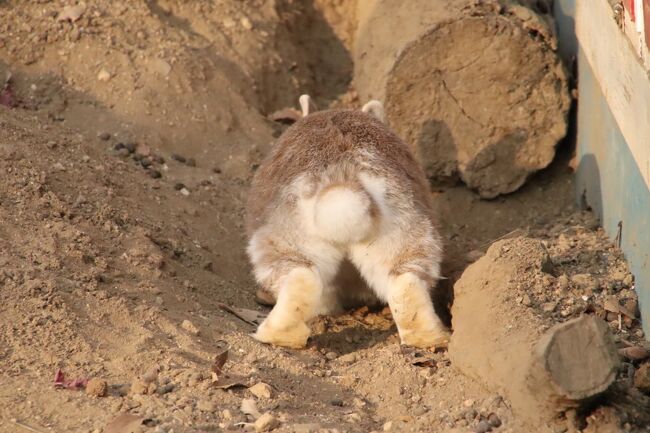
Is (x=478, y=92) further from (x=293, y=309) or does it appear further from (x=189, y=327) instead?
(x=189, y=327)

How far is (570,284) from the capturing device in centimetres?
555

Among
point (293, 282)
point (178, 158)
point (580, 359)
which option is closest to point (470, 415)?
point (580, 359)

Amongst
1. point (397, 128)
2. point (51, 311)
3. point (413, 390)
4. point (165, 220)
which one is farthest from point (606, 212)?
point (51, 311)

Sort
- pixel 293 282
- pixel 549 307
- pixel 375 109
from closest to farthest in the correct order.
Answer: pixel 549 307, pixel 293 282, pixel 375 109

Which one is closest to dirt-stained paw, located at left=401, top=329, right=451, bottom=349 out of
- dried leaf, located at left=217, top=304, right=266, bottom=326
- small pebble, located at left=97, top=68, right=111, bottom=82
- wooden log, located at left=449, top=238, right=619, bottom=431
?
wooden log, located at left=449, top=238, right=619, bottom=431

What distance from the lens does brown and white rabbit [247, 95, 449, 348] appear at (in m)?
5.35

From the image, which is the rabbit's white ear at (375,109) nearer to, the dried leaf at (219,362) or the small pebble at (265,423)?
the dried leaf at (219,362)

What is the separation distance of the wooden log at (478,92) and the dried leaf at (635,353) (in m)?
2.93

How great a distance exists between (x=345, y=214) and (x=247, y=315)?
3.72 feet

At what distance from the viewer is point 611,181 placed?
6602mm

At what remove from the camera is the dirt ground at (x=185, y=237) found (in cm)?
466

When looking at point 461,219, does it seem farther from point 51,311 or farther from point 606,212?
point 51,311

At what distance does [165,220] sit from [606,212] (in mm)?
2885

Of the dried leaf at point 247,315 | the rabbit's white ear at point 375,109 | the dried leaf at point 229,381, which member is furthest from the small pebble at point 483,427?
the rabbit's white ear at point 375,109
